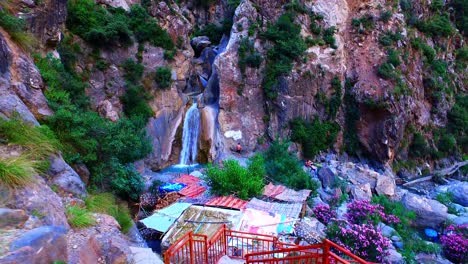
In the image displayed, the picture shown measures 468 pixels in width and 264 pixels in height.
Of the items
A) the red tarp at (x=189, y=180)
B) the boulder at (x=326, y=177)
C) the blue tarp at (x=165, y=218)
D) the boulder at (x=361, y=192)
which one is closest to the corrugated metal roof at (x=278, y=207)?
the blue tarp at (x=165, y=218)

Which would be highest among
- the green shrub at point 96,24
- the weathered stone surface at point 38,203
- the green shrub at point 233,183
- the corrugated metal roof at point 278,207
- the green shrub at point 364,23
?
the green shrub at point 364,23

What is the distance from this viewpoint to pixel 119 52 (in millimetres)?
20188

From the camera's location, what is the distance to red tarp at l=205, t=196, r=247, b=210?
34.2 ft

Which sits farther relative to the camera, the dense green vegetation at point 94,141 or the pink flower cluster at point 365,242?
the dense green vegetation at point 94,141

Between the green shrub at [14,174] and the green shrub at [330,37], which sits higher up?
the green shrub at [330,37]

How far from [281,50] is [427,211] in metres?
14.6

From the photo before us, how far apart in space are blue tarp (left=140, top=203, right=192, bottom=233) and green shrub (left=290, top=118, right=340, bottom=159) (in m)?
13.7

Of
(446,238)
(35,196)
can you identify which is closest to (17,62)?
(35,196)

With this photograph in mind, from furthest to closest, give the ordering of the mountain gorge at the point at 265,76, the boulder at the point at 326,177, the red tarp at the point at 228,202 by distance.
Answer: the mountain gorge at the point at 265,76 → the boulder at the point at 326,177 → the red tarp at the point at 228,202

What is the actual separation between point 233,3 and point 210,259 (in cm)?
2350

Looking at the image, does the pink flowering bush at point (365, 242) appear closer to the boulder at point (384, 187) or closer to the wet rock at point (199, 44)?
the boulder at point (384, 187)

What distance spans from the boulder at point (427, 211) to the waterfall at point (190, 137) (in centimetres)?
1326

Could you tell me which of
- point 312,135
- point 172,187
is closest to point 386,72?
point 312,135

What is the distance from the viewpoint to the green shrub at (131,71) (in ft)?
66.3
